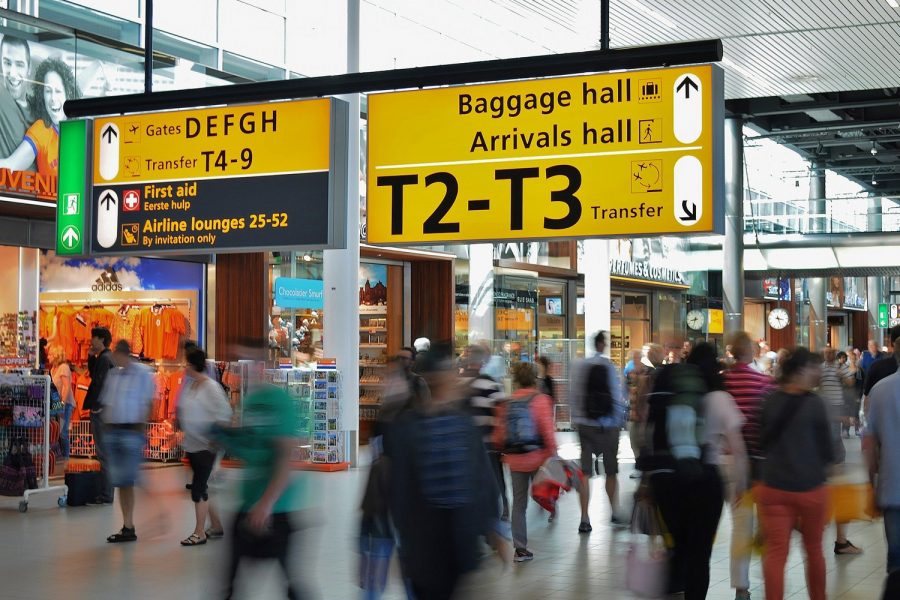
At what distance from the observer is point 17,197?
13.8 metres

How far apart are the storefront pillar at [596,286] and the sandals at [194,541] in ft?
47.0

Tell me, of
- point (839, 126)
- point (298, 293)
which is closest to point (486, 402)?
point (298, 293)

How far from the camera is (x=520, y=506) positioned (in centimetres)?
1002

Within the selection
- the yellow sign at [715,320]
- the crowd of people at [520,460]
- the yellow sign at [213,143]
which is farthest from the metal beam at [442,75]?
the yellow sign at [715,320]

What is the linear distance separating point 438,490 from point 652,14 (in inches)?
453

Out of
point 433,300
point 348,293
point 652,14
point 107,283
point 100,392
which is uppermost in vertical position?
point 652,14

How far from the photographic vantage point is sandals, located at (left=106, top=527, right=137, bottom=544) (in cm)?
1095

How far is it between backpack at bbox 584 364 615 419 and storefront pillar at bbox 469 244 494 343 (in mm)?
11517

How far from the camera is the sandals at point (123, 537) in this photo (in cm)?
1095

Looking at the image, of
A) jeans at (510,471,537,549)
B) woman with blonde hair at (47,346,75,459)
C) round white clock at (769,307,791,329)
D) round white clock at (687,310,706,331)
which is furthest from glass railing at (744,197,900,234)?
jeans at (510,471,537,549)

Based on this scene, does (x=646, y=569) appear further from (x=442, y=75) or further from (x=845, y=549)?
(x=845, y=549)

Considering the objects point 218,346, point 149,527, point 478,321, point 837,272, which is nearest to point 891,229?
point 837,272

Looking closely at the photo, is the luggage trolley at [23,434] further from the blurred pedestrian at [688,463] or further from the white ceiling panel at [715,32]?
the blurred pedestrian at [688,463]

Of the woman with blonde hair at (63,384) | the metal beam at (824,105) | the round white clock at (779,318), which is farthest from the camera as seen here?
the round white clock at (779,318)
